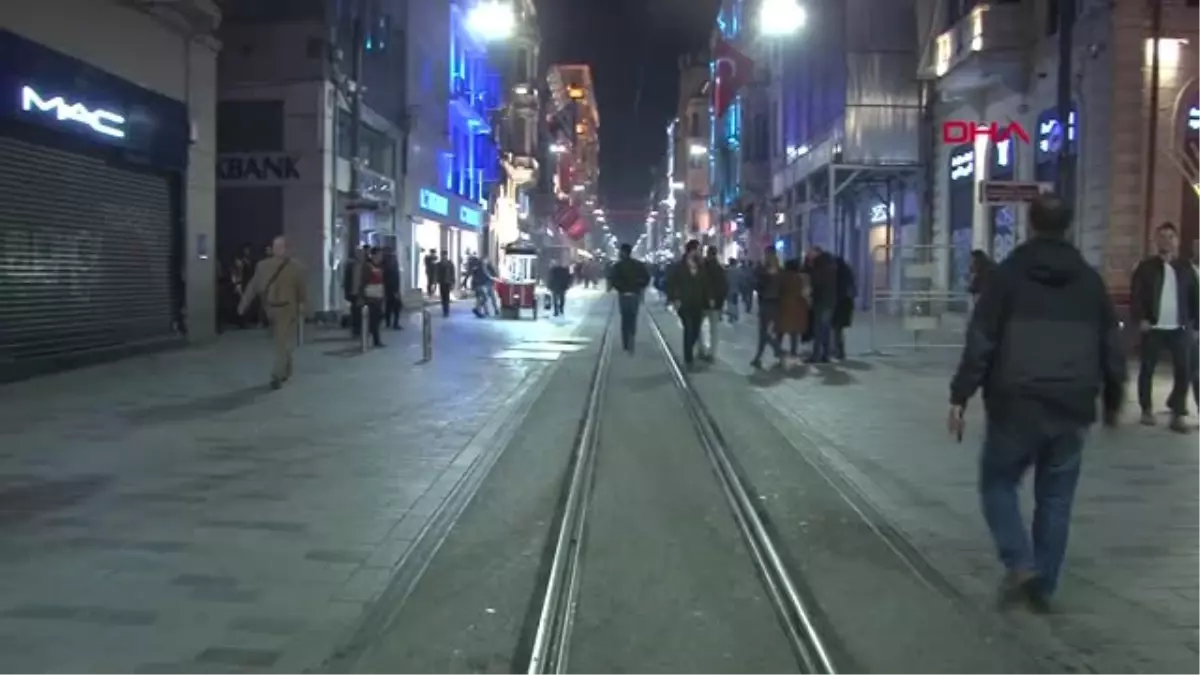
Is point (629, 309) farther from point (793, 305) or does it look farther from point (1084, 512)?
point (1084, 512)

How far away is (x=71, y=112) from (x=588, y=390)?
7670mm

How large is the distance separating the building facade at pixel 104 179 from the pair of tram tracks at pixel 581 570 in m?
8.06

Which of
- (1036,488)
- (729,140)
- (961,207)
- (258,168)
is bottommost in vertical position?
(1036,488)

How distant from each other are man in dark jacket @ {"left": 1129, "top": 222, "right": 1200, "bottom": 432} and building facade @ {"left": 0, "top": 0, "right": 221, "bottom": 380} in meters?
12.4

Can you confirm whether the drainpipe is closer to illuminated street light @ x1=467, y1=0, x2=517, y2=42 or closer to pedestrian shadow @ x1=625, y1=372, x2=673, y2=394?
pedestrian shadow @ x1=625, y1=372, x2=673, y2=394

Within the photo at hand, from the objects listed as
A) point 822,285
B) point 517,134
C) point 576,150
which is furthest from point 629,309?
point 576,150

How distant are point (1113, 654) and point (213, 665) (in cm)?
365

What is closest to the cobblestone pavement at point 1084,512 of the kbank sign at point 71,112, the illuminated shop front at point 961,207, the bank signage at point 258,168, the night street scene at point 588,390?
the night street scene at point 588,390

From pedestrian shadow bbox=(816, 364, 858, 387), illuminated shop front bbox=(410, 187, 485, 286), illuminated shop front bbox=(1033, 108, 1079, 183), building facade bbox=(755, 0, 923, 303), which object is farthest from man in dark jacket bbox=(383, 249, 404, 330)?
illuminated shop front bbox=(410, 187, 485, 286)

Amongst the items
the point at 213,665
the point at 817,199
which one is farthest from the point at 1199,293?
the point at 817,199

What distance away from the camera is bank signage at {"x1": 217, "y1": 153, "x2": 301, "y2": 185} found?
31.3 m

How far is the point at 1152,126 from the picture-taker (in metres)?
22.2

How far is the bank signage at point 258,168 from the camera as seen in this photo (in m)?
31.3

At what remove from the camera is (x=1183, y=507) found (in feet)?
29.3
